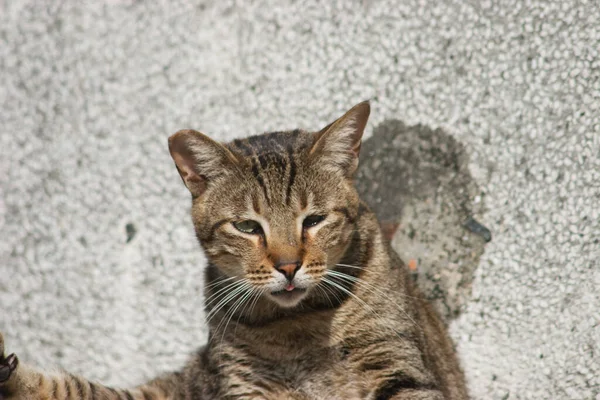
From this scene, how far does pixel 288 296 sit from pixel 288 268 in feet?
0.52

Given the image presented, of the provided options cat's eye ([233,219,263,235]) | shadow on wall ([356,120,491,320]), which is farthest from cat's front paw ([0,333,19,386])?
shadow on wall ([356,120,491,320])

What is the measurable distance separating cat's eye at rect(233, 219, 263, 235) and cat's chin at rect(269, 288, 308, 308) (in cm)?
26

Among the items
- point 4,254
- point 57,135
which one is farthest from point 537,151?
point 4,254

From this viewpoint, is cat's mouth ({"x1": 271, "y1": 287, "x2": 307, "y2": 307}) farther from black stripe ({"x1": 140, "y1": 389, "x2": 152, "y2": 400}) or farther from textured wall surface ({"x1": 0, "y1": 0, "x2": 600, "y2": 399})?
textured wall surface ({"x1": 0, "y1": 0, "x2": 600, "y2": 399})

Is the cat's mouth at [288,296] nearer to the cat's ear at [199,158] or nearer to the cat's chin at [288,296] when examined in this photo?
the cat's chin at [288,296]

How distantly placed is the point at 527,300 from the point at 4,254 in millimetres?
2935

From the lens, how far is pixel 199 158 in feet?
9.13

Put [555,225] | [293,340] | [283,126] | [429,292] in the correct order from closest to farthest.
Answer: [293,340] → [555,225] → [429,292] → [283,126]

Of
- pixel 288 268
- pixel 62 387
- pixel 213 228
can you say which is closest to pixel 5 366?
pixel 62 387

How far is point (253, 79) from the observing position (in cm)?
401

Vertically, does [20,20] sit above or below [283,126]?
above

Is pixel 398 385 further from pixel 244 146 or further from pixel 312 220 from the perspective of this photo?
pixel 244 146

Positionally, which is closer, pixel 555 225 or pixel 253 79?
pixel 555 225

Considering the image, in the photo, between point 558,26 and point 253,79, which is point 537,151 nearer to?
point 558,26
